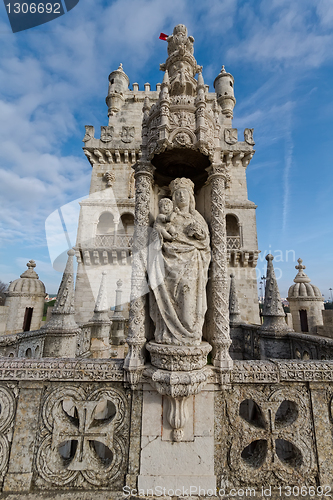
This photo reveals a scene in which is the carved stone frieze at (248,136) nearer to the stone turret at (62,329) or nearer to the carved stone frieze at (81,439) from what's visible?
the stone turret at (62,329)

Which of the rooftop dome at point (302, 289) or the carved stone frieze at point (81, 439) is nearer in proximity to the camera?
the carved stone frieze at point (81, 439)

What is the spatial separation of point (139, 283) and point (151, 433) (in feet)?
5.53

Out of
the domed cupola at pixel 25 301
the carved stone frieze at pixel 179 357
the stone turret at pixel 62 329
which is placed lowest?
the carved stone frieze at pixel 179 357

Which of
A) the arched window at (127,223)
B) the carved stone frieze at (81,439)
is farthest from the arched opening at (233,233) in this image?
the carved stone frieze at (81,439)

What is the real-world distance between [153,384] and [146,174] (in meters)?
2.73

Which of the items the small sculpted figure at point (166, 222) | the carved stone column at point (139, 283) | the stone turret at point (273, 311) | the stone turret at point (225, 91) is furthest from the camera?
the stone turret at point (225, 91)

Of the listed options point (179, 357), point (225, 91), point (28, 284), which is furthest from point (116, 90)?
point (179, 357)

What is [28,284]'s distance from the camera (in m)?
9.98

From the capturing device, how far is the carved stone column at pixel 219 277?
282 centimetres

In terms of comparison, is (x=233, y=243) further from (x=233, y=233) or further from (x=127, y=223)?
(x=127, y=223)

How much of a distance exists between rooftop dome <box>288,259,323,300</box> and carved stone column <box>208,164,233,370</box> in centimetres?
1180

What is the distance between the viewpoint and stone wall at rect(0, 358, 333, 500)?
2.45m

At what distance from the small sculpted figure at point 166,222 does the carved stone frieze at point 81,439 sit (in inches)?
77.5

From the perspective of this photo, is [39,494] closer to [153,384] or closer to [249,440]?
[153,384]
